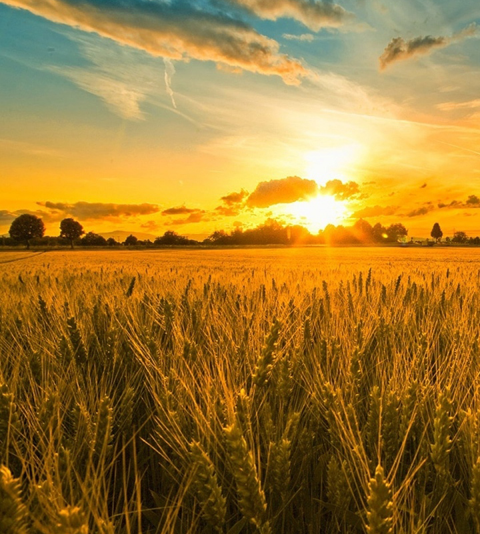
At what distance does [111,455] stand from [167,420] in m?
0.22

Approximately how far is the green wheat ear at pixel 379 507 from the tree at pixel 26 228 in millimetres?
84315

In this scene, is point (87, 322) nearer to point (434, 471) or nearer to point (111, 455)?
point (111, 455)

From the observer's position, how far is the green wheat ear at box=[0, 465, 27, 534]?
72cm

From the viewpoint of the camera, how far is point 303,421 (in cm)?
167

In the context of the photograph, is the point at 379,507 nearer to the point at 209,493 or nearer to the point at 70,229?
the point at 209,493

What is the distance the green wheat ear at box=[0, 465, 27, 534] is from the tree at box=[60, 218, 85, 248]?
88772 millimetres

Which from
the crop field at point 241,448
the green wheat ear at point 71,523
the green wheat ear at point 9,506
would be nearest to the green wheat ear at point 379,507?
the crop field at point 241,448

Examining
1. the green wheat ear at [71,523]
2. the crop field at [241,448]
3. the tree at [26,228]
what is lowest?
the crop field at [241,448]

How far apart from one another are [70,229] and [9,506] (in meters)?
90.5

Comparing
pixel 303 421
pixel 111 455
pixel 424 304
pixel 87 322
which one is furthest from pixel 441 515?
pixel 424 304

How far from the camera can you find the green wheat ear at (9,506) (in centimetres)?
72

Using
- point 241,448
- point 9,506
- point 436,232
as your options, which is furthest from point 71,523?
point 436,232

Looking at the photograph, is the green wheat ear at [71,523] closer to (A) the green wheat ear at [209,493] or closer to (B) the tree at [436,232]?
(A) the green wheat ear at [209,493]

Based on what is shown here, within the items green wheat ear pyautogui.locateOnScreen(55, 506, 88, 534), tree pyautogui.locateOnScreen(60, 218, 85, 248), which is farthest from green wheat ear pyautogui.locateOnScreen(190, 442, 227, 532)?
tree pyautogui.locateOnScreen(60, 218, 85, 248)
